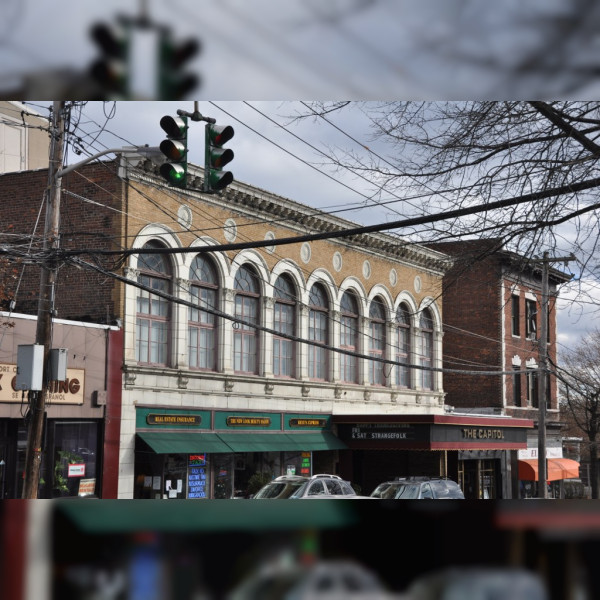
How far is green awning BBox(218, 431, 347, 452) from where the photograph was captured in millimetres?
26545

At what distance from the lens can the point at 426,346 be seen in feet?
121

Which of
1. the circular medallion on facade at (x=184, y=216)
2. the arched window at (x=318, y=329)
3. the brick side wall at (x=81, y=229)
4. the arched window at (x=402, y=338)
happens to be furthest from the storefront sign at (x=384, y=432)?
the brick side wall at (x=81, y=229)

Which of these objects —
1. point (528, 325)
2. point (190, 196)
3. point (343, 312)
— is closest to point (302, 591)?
point (190, 196)

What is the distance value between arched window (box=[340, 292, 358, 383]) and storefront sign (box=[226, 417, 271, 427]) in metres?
4.27

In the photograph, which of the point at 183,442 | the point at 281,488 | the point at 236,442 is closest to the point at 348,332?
the point at 236,442

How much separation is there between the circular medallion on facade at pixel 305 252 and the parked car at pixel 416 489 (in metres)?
8.56

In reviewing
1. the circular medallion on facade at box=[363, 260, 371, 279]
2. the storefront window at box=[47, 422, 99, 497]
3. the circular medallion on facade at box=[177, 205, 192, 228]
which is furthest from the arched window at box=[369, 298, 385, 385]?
the storefront window at box=[47, 422, 99, 497]

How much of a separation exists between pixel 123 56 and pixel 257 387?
27025 mm

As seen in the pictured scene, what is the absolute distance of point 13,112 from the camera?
1086 inches

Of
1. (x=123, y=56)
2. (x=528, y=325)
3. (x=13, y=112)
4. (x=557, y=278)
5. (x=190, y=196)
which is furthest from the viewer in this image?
(x=528, y=325)

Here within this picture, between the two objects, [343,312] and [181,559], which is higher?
[343,312]

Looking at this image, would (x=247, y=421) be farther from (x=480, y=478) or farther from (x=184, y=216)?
(x=480, y=478)

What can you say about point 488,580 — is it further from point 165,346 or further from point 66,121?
point 165,346

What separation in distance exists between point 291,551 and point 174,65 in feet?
2.89
